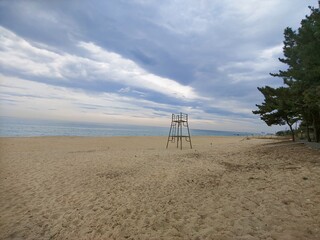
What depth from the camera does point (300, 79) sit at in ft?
36.0

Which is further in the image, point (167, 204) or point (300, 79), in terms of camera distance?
point (300, 79)

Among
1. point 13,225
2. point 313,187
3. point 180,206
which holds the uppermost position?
point 313,187

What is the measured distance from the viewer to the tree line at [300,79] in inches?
362

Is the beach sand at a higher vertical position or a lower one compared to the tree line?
lower

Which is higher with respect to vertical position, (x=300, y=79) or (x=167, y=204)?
(x=300, y=79)

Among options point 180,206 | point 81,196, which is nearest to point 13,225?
point 81,196

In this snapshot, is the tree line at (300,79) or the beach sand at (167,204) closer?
the beach sand at (167,204)

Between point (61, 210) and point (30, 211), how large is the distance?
78 cm

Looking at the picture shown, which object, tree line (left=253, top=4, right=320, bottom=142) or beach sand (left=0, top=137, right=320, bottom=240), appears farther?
tree line (left=253, top=4, right=320, bottom=142)

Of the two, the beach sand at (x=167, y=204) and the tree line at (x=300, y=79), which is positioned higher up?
the tree line at (x=300, y=79)

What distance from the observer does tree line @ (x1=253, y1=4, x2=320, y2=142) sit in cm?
920

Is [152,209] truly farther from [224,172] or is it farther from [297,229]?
[224,172]

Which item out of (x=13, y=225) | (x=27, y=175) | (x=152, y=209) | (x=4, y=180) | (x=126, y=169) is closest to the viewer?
(x=13, y=225)

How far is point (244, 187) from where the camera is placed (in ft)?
21.4
